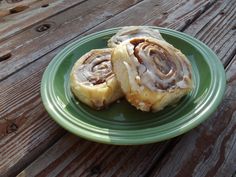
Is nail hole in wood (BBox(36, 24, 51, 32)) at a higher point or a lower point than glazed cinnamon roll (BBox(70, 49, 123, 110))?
lower

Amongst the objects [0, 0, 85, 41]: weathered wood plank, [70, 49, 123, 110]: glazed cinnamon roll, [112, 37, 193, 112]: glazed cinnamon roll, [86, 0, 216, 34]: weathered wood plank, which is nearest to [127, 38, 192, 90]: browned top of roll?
[112, 37, 193, 112]: glazed cinnamon roll

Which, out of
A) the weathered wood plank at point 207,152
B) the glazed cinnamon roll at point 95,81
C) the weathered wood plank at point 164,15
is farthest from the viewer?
the weathered wood plank at point 164,15

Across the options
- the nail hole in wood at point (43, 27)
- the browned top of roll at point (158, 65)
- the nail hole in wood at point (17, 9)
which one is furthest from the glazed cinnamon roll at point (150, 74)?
the nail hole in wood at point (17, 9)

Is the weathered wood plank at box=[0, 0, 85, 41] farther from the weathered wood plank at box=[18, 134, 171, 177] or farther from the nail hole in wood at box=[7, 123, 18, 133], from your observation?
the weathered wood plank at box=[18, 134, 171, 177]

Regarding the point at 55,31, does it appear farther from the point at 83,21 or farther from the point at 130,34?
the point at 130,34

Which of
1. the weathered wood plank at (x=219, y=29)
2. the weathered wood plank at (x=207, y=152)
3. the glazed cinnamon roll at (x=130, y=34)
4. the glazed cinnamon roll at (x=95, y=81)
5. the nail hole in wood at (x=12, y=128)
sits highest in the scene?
the glazed cinnamon roll at (x=130, y=34)

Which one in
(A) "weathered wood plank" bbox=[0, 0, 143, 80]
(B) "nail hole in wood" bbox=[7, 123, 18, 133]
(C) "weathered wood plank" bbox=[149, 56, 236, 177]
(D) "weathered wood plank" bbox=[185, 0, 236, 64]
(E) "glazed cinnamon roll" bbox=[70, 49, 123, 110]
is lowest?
(B) "nail hole in wood" bbox=[7, 123, 18, 133]

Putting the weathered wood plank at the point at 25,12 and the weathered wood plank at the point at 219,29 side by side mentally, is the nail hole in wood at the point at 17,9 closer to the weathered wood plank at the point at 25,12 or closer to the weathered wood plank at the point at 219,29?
the weathered wood plank at the point at 25,12
